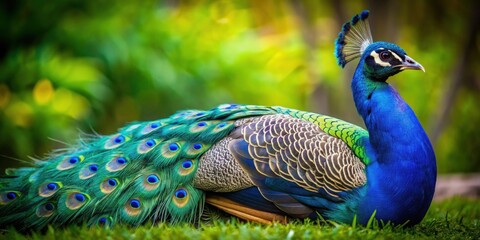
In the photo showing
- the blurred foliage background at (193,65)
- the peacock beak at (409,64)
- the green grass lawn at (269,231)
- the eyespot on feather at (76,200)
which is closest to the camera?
the green grass lawn at (269,231)

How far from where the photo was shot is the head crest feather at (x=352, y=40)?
4422 mm

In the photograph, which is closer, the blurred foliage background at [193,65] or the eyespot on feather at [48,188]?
the eyespot on feather at [48,188]

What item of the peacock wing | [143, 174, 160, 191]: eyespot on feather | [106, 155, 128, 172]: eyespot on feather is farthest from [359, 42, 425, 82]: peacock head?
[106, 155, 128, 172]: eyespot on feather

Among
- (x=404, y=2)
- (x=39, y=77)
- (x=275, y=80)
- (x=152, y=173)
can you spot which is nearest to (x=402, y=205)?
(x=152, y=173)

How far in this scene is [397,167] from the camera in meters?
3.90

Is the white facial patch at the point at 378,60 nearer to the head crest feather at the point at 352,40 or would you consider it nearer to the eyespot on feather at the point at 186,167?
the head crest feather at the point at 352,40

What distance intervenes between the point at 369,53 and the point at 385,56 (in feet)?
0.37

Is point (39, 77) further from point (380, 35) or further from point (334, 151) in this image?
point (334, 151)

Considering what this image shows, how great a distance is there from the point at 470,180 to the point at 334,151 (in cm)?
395

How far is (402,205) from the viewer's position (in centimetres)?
387

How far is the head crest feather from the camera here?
4.42 m

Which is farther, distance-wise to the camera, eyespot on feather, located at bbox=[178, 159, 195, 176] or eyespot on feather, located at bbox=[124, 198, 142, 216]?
eyespot on feather, located at bbox=[178, 159, 195, 176]

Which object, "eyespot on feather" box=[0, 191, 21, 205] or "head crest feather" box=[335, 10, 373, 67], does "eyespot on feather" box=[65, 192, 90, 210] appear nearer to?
"eyespot on feather" box=[0, 191, 21, 205]

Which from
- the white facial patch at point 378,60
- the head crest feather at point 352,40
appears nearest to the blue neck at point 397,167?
the white facial patch at point 378,60
